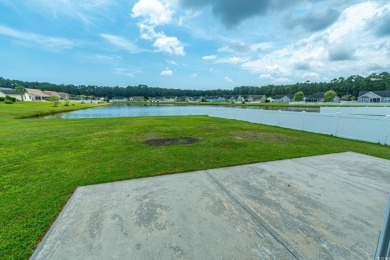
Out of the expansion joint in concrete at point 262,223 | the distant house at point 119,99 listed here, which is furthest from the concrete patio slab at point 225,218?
the distant house at point 119,99

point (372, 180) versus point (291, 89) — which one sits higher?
point (291, 89)

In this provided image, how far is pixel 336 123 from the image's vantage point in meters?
8.61

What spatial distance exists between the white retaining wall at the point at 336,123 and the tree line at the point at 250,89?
78949 millimetres

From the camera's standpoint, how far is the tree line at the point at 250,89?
70.6 m

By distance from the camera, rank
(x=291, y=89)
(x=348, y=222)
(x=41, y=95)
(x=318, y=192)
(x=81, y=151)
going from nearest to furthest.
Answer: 1. (x=348, y=222)
2. (x=318, y=192)
3. (x=81, y=151)
4. (x=41, y=95)
5. (x=291, y=89)

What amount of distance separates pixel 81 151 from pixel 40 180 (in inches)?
88.4

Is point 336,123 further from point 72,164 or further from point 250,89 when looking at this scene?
point 250,89

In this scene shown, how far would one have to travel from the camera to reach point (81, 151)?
19.1 feet

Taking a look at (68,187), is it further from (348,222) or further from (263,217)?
(348,222)

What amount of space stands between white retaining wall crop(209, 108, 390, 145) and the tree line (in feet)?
259

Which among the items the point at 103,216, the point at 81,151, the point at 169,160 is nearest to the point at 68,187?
the point at 103,216

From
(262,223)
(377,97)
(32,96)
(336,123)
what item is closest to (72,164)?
(262,223)

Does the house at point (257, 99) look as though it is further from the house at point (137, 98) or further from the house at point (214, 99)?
the house at point (137, 98)

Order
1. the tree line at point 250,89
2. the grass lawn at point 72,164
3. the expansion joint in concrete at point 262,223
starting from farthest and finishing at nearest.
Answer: the tree line at point 250,89 → the grass lawn at point 72,164 → the expansion joint in concrete at point 262,223
